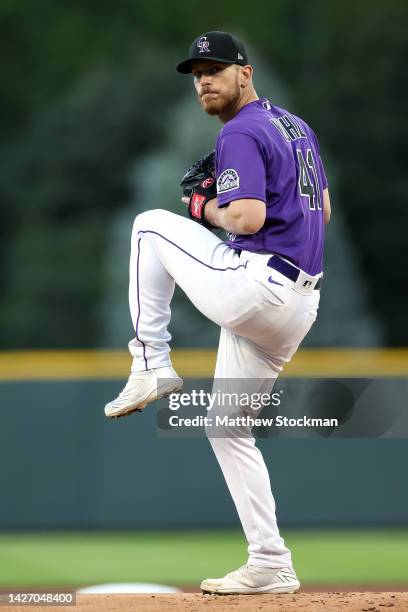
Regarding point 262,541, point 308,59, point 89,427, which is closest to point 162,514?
point 89,427

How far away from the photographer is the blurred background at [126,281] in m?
8.65

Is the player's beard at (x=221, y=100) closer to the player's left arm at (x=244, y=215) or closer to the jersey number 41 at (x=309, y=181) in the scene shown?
the jersey number 41 at (x=309, y=181)

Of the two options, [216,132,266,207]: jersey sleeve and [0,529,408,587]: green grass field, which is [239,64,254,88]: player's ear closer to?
[216,132,266,207]: jersey sleeve

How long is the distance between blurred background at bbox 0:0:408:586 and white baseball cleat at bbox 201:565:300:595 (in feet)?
8.92

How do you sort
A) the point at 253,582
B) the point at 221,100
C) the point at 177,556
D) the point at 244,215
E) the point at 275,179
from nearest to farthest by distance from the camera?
the point at 244,215 → the point at 275,179 → the point at 221,100 → the point at 253,582 → the point at 177,556

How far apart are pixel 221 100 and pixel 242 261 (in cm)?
60

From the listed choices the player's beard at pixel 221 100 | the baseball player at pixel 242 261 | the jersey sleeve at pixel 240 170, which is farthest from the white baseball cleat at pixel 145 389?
the player's beard at pixel 221 100

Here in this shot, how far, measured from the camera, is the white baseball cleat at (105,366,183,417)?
4516mm

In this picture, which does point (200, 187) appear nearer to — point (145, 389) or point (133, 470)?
point (145, 389)

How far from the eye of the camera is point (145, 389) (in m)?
4.53

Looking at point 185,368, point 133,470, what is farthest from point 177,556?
point 185,368

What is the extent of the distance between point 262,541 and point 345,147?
80.0 ft

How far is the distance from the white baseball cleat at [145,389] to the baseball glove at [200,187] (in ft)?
1.93

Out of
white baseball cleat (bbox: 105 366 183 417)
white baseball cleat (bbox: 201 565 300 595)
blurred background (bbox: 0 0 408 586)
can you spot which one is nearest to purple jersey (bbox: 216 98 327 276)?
white baseball cleat (bbox: 105 366 183 417)
